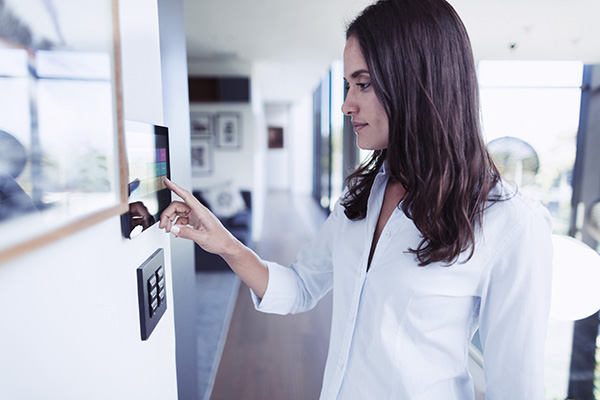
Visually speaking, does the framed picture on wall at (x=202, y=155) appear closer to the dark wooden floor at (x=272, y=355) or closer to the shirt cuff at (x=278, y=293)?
the dark wooden floor at (x=272, y=355)

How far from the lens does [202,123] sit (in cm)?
595

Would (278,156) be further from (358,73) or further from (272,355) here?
(358,73)

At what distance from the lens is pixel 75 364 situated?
1.57 feet

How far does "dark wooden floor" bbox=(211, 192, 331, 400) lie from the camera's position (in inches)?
92.7

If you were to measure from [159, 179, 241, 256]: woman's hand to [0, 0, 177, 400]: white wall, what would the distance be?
5cm

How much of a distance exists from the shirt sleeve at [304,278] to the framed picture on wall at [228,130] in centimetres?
499

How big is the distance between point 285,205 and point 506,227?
29.5 feet

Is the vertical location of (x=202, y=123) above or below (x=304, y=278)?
above

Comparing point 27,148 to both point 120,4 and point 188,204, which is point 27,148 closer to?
point 120,4

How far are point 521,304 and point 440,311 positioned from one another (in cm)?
15

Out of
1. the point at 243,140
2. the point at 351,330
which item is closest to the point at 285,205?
the point at 243,140

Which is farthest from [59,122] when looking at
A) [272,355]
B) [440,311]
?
[272,355]

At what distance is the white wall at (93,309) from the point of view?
37 cm

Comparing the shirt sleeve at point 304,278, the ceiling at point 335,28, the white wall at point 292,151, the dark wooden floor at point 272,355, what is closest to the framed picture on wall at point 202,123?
the ceiling at point 335,28
